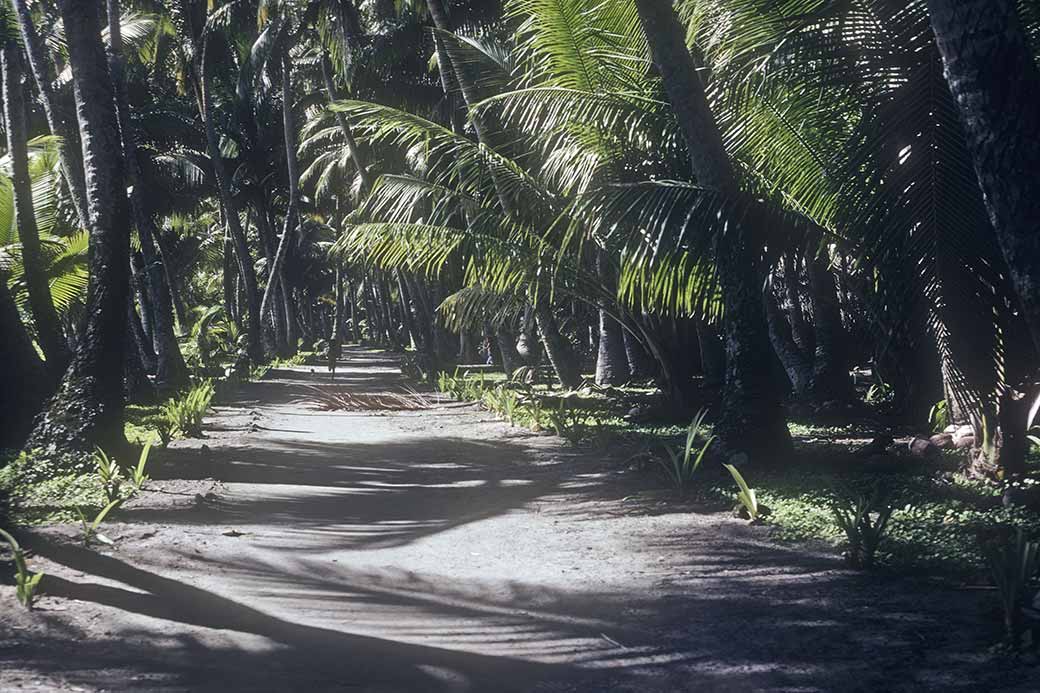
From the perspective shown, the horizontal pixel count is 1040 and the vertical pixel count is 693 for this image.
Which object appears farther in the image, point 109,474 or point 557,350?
point 557,350

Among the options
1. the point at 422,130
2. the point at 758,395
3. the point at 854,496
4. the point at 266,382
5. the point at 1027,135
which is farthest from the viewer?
the point at 266,382

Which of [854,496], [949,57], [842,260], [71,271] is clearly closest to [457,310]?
[71,271]

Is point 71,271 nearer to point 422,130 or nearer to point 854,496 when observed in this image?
point 422,130

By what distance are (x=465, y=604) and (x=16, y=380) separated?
8.95 metres

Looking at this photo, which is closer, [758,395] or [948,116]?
[948,116]

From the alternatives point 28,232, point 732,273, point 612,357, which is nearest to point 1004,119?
point 732,273

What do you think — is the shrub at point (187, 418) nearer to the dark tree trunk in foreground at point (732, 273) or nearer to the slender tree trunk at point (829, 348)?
the dark tree trunk in foreground at point (732, 273)

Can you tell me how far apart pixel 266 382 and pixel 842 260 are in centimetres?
2084

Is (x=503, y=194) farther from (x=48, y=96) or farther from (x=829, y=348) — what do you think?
(x=48, y=96)

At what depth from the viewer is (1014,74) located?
5.59 meters

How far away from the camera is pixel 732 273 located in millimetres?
10492

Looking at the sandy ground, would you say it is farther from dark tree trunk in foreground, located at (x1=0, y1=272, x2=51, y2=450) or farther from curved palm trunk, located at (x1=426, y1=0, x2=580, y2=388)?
curved palm trunk, located at (x1=426, y1=0, x2=580, y2=388)

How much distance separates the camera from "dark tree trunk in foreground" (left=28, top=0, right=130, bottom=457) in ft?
35.9

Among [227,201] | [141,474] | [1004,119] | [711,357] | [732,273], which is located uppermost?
[227,201]
